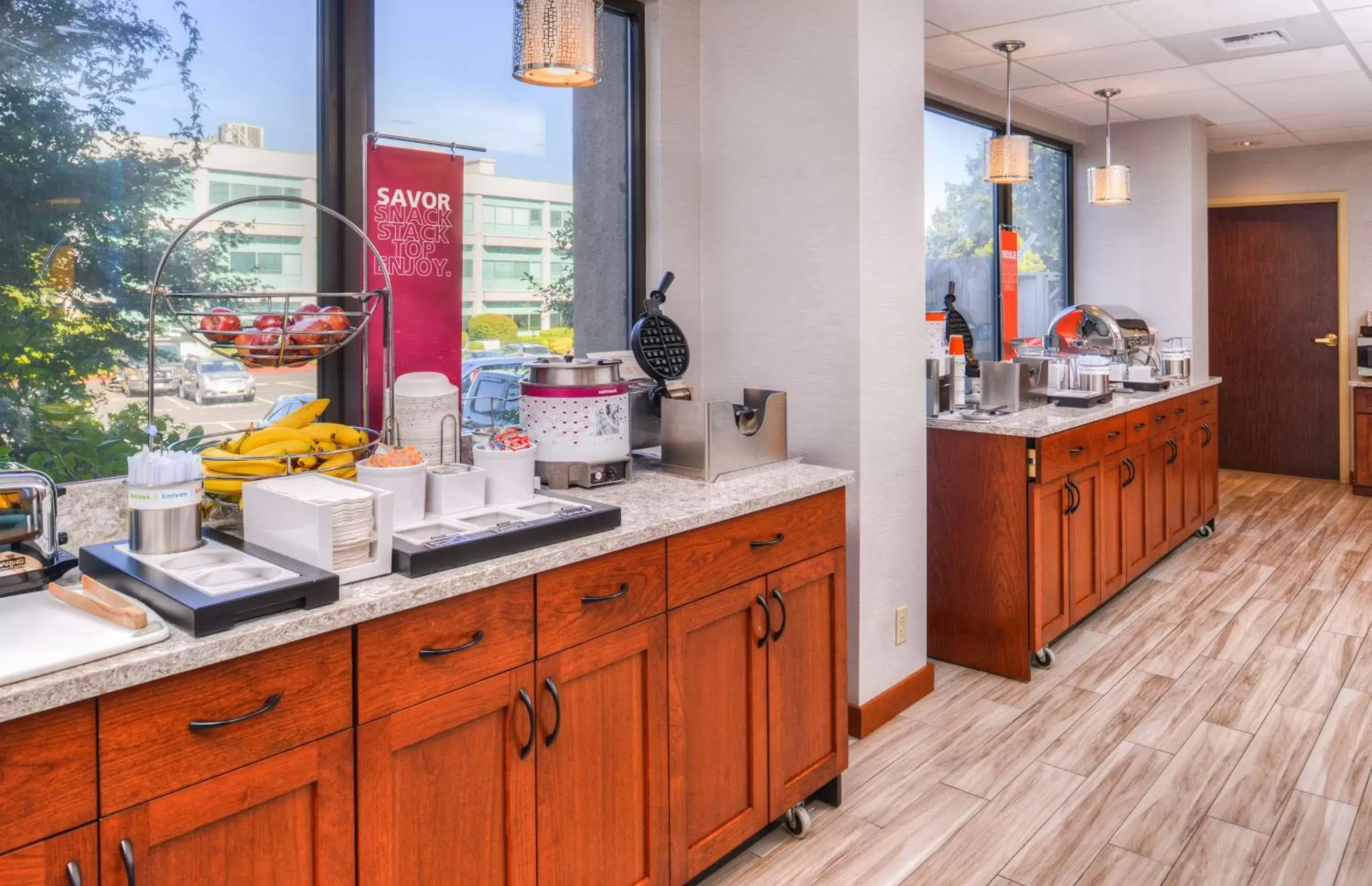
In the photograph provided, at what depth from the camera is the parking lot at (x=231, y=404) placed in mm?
1920

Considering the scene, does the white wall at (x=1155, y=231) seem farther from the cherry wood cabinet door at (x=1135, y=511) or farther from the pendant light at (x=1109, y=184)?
the cherry wood cabinet door at (x=1135, y=511)

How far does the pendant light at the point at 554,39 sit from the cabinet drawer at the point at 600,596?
97 centimetres

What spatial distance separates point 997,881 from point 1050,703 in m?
1.12

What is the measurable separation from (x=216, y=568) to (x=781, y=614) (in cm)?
123

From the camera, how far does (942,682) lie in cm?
335

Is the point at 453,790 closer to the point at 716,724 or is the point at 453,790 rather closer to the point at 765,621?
the point at 716,724

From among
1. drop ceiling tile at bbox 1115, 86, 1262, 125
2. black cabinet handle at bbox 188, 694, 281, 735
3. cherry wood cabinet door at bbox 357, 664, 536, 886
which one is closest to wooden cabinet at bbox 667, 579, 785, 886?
cherry wood cabinet door at bbox 357, 664, 536, 886

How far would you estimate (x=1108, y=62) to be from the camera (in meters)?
4.41

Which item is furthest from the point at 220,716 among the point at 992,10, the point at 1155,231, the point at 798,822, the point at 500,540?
the point at 1155,231

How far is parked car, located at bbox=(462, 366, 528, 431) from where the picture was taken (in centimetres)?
255

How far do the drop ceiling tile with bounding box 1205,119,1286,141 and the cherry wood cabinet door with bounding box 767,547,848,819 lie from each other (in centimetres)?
519

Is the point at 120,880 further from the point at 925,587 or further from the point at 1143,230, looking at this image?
the point at 1143,230

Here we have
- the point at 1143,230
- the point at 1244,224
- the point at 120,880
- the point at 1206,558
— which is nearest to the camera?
the point at 120,880

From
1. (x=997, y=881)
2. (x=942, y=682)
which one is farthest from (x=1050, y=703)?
(x=997, y=881)
